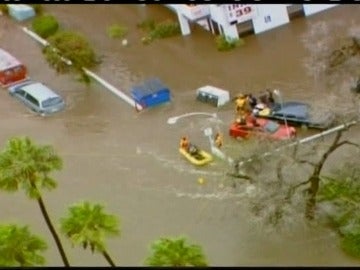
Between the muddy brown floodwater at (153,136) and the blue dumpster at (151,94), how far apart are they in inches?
2.7

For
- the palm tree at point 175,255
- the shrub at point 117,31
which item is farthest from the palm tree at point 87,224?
the shrub at point 117,31

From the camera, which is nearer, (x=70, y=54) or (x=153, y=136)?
(x=153, y=136)

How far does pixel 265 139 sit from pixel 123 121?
1467 millimetres

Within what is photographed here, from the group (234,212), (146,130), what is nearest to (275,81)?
(146,130)

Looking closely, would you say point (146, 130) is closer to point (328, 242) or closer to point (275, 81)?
point (275, 81)

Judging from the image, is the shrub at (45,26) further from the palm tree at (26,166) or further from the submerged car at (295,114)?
the palm tree at (26,166)

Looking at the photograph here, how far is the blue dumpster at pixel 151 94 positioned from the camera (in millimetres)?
6664

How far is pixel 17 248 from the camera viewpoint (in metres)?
3.83

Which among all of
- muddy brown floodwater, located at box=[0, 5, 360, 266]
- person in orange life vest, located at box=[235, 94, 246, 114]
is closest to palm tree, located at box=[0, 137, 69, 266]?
muddy brown floodwater, located at box=[0, 5, 360, 266]

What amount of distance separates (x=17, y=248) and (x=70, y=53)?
11.5 ft

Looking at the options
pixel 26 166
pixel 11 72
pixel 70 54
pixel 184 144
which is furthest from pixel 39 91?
pixel 26 166

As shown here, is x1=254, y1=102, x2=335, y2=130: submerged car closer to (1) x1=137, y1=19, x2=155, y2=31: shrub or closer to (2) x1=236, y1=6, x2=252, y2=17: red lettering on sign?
(2) x1=236, y1=6, x2=252, y2=17: red lettering on sign

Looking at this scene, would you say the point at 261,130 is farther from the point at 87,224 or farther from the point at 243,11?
the point at 87,224

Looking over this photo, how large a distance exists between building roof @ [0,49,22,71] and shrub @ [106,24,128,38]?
2.80 feet
